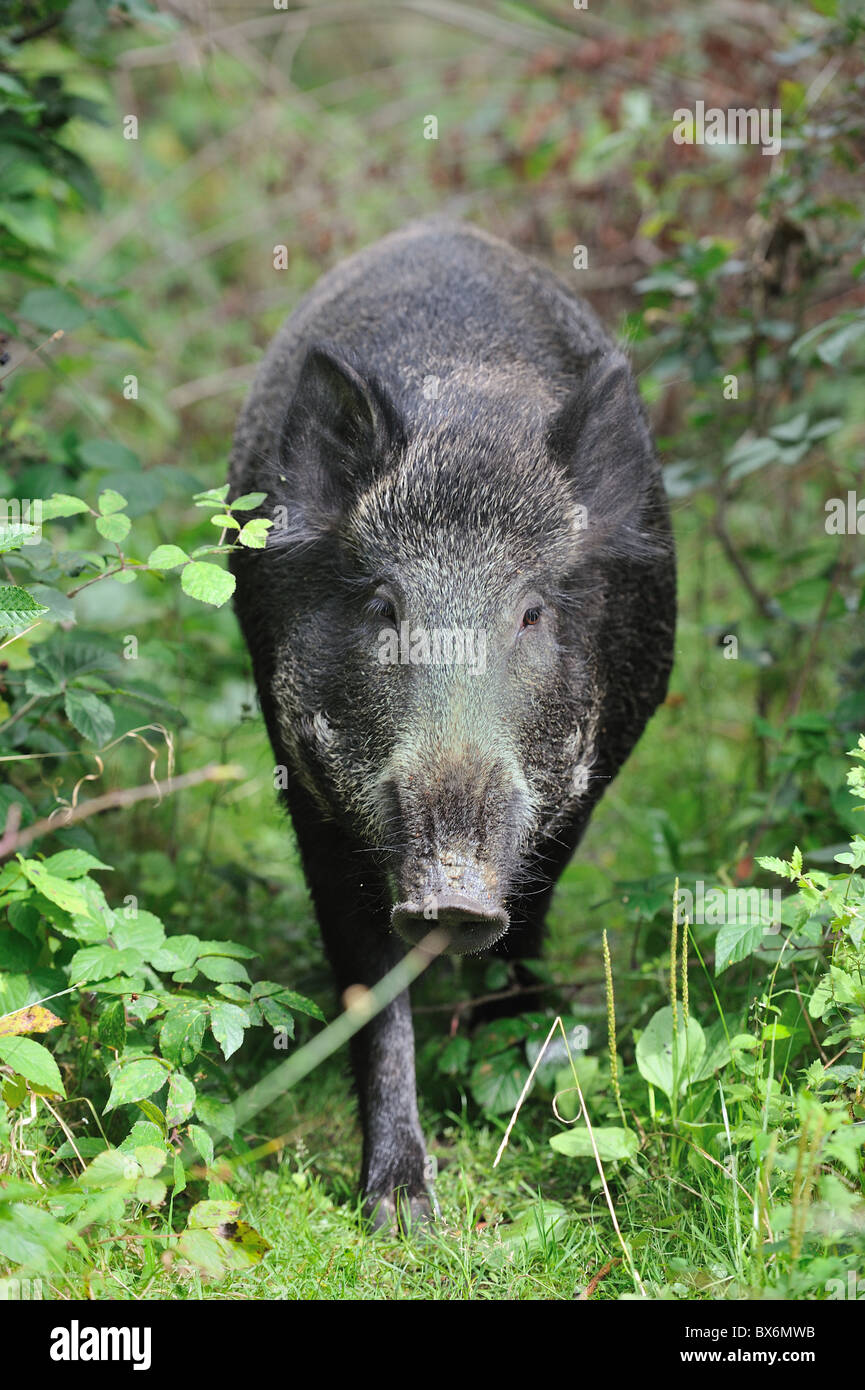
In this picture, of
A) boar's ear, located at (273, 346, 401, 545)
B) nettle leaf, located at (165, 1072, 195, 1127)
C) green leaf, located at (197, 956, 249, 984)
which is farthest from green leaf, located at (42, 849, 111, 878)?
boar's ear, located at (273, 346, 401, 545)

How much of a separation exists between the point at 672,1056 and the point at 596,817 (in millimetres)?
2799

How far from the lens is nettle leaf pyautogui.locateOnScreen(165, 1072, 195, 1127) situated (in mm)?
3320

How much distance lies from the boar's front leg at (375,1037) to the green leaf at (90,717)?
690 millimetres

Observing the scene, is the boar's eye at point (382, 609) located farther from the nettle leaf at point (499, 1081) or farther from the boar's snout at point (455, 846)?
the nettle leaf at point (499, 1081)

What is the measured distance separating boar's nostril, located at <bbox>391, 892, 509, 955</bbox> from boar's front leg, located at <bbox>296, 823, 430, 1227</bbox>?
20.7 inches

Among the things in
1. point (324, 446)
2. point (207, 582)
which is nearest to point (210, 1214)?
point (207, 582)

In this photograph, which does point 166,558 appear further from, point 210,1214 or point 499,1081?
point 499,1081

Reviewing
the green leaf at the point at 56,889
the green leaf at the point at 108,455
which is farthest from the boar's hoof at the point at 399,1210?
the green leaf at the point at 108,455

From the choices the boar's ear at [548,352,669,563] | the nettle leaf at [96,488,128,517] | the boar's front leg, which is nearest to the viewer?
the nettle leaf at [96,488,128,517]

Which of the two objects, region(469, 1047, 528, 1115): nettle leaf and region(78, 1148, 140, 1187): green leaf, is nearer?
region(78, 1148, 140, 1187): green leaf

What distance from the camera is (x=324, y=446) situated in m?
4.07

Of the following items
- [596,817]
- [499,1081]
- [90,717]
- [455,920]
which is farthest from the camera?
[596,817]

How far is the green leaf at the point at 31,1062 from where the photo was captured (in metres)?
3.21

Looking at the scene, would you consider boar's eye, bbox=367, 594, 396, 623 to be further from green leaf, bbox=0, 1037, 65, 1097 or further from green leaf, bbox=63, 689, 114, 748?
green leaf, bbox=0, 1037, 65, 1097
